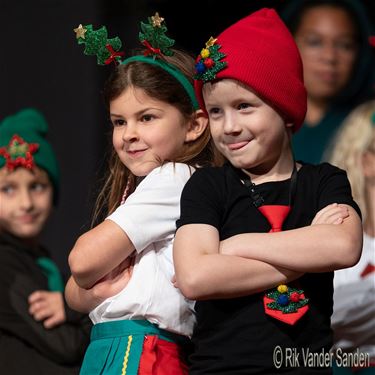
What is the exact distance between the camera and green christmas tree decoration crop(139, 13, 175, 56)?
110 inches

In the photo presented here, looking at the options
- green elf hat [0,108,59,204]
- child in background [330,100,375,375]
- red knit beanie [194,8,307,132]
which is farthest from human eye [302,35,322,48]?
red knit beanie [194,8,307,132]

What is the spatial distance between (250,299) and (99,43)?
0.94m

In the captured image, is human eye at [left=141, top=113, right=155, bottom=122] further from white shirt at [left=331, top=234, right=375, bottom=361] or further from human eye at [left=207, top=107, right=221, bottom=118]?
white shirt at [left=331, top=234, right=375, bottom=361]

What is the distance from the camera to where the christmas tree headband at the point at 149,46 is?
9.23 feet

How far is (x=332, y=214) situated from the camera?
2426mm

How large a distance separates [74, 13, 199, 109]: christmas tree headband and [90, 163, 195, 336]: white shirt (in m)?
0.34

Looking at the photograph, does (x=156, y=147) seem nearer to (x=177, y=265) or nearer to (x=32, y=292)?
(x=177, y=265)

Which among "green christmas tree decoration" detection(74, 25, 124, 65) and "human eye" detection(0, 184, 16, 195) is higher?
"green christmas tree decoration" detection(74, 25, 124, 65)

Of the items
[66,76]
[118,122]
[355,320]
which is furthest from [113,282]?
[66,76]

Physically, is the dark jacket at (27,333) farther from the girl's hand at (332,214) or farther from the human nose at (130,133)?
the girl's hand at (332,214)

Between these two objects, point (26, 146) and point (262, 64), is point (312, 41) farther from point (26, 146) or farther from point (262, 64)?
point (262, 64)

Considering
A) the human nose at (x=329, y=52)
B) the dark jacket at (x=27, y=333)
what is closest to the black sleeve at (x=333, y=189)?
the dark jacket at (x=27, y=333)

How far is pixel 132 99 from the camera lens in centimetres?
278

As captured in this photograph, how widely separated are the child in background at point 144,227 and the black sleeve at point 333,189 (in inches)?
16.1
